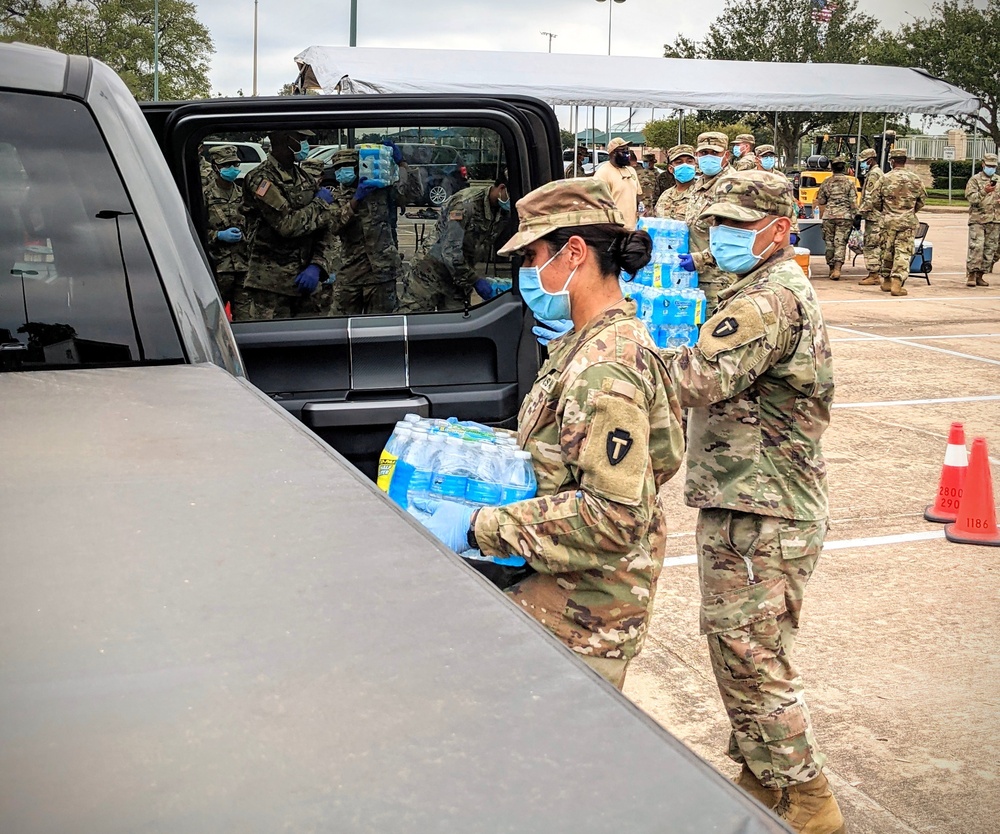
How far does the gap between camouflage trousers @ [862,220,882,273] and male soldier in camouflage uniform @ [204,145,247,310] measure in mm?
14839

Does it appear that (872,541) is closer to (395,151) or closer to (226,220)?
(395,151)

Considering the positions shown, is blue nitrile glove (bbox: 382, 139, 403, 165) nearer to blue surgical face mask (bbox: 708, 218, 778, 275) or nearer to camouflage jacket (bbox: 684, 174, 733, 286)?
blue surgical face mask (bbox: 708, 218, 778, 275)

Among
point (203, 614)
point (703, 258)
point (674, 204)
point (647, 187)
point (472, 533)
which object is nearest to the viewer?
point (203, 614)

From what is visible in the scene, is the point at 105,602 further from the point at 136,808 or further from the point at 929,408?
the point at 929,408

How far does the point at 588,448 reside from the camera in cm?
246

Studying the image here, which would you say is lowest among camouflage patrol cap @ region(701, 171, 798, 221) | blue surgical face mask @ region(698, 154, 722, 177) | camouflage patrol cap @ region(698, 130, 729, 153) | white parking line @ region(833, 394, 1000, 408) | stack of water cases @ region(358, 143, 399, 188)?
white parking line @ region(833, 394, 1000, 408)

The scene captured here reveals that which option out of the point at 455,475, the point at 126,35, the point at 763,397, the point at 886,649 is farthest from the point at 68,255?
the point at 126,35

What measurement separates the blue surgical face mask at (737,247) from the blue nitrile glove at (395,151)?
1.40 meters

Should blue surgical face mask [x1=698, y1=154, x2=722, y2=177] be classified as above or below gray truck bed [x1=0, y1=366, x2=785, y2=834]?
above

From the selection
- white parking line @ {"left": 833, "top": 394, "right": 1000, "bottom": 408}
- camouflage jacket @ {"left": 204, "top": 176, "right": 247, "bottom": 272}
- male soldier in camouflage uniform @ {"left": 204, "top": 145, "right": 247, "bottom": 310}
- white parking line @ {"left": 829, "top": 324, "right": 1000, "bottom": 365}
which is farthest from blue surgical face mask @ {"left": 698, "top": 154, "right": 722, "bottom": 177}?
camouflage jacket @ {"left": 204, "top": 176, "right": 247, "bottom": 272}

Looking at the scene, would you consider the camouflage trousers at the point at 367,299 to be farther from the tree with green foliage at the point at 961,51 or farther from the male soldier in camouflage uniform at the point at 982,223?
the tree with green foliage at the point at 961,51

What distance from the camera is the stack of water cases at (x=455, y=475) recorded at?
2666mm

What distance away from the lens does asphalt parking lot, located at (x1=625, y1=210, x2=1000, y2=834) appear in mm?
3602

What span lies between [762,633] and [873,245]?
56.3ft
